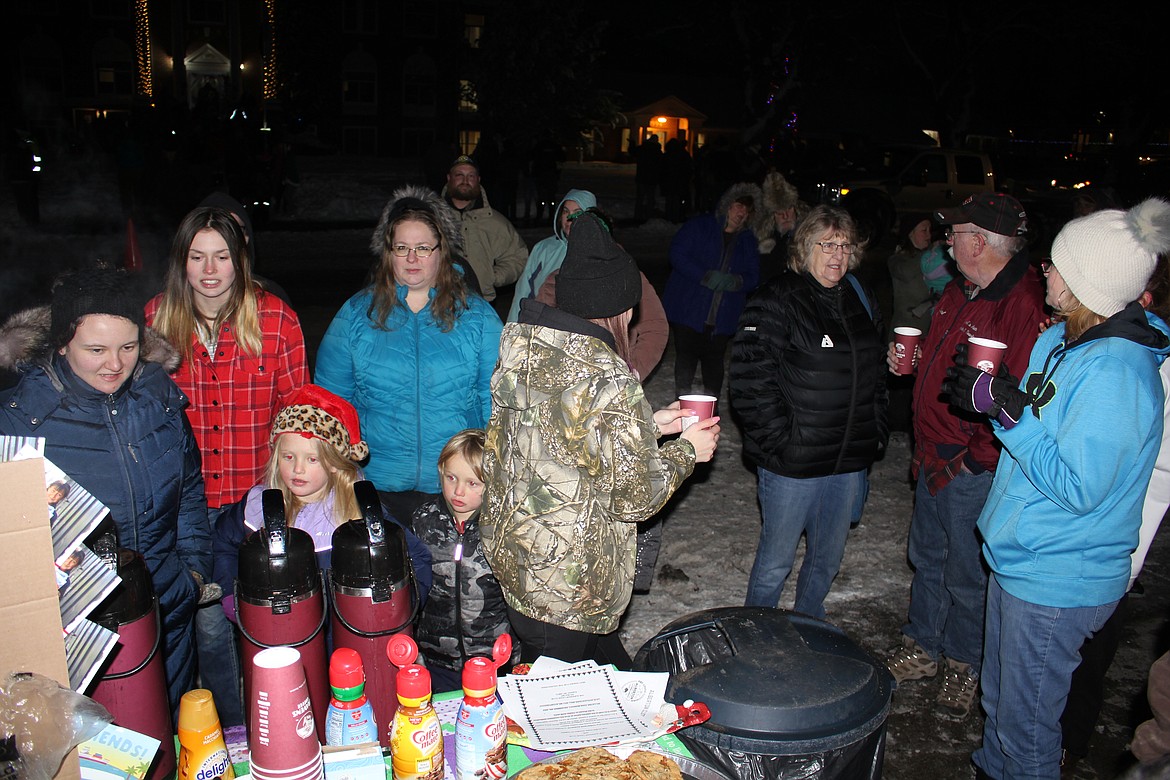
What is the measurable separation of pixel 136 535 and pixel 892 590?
417cm

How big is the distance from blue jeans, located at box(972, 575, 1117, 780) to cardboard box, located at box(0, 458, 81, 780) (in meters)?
2.91

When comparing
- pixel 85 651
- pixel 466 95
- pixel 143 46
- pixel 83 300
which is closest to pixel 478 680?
pixel 85 651

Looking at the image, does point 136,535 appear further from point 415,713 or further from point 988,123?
point 988,123

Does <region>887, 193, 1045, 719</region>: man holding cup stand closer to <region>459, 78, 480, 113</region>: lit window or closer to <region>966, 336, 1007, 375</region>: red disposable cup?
<region>966, 336, 1007, 375</region>: red disposable cup

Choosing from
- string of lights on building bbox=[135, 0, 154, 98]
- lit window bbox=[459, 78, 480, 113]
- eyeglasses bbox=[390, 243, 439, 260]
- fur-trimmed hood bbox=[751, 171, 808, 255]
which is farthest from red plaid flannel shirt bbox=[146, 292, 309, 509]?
string of lights on building bbox=[135, 0, 154, 98]

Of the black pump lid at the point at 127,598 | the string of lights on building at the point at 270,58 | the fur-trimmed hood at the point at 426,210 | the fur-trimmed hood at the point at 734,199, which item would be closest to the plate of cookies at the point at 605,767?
the black pump lid at the point at 127,598

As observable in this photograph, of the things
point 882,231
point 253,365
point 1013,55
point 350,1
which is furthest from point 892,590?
point 1013,55

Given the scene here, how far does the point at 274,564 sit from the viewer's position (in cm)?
232

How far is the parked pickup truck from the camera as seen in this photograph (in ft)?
64.7

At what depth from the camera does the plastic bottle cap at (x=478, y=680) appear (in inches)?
80.8

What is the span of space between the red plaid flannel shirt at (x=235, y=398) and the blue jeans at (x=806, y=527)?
2.25 metres

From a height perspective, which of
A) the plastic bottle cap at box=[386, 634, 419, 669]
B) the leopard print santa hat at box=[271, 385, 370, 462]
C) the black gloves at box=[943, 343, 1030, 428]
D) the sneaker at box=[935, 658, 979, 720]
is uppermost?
the black gloves at box=[943, 343, 1030, 428]

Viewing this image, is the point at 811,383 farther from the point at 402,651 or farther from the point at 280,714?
the point at 280,714

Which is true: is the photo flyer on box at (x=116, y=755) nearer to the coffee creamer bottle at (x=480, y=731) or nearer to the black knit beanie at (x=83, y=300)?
the coffee creamer bottle at (x=480, y=731)
